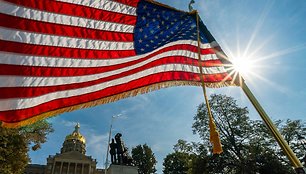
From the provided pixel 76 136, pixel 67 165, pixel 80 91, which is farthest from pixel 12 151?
pixel 76 136

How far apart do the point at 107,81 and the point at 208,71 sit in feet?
7.58

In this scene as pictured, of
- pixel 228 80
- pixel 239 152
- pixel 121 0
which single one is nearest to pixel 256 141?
pixel 239 152

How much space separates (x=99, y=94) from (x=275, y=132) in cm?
341

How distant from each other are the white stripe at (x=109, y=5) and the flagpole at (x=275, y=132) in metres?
2.81

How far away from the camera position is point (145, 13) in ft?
17.5

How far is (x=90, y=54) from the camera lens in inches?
191

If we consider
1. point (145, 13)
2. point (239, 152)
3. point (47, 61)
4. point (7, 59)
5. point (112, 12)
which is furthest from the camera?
point (239, 152)

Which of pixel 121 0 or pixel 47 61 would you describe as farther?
pixel 121 0

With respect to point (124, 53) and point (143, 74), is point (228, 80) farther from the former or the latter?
point (124, 53)

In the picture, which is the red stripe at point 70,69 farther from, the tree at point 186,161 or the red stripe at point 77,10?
the tree at point 186,161

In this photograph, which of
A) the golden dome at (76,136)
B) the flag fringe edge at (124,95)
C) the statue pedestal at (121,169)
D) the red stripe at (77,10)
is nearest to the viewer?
the red stripe at (77,10)

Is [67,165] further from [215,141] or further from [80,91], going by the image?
[215,141]

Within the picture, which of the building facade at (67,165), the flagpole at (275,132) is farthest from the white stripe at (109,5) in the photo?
the building facade at (67,165)

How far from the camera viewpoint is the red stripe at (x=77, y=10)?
432cm
